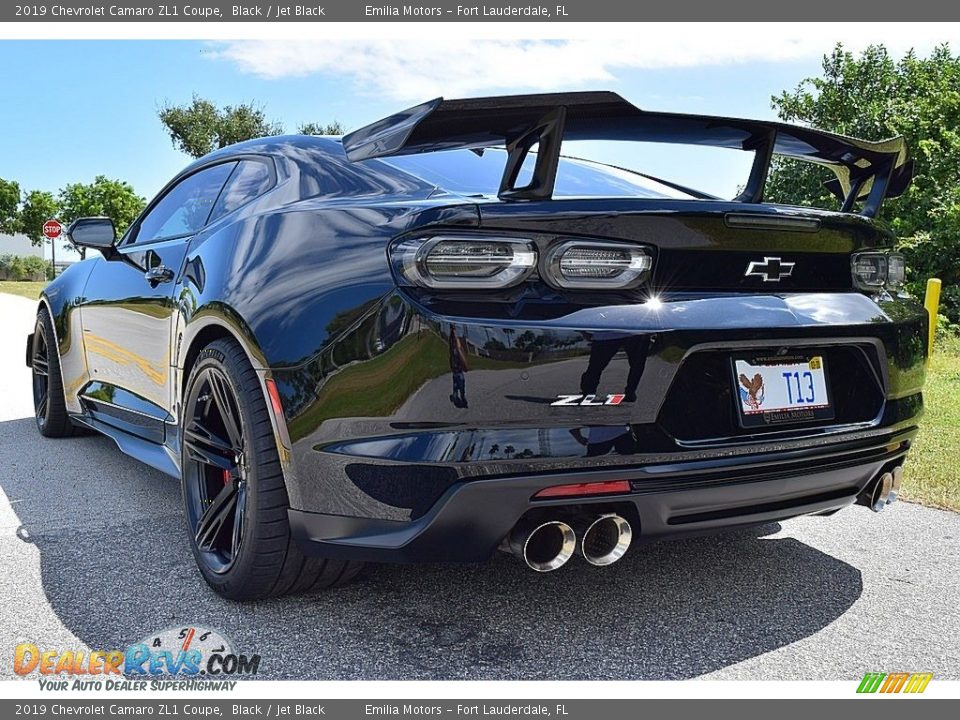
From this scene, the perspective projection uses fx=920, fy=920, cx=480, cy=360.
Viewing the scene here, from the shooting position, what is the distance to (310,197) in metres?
2.81

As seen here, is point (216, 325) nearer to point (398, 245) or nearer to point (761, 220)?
point (398, 245)

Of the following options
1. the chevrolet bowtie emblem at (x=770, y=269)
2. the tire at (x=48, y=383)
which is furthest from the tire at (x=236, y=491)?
the tire at (x=48, y=383)

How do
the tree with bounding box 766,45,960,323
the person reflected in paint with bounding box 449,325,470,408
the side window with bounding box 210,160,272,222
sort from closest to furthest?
the person reflected in paint with bounding box 449,325,470,408 < the side window with bounding box 210,160,272,222 < the tree with bounding box 766,45,960,323

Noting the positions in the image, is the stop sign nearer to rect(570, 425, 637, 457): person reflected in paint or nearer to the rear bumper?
the rear bumper

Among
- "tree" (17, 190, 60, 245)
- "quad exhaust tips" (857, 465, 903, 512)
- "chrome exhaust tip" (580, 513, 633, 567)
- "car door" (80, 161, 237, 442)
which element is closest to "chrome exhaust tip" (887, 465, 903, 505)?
"quad exhaust tips" (857, 465, 903, 512)

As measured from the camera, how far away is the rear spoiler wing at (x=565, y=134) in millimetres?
2254

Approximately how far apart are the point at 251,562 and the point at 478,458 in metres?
0.84

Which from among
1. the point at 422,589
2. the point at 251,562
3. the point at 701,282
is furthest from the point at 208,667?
the point at 701,282

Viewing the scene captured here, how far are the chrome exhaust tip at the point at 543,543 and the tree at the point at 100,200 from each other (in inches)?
2711

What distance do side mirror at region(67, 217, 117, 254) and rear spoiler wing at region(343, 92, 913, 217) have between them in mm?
1584

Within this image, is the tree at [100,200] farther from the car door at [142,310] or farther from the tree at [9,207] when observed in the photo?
the car door at [142,310]

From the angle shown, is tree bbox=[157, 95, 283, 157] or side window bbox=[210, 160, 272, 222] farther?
tree bbox=[157, 95, 283, 157]

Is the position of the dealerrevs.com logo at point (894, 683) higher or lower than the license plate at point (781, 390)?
lower

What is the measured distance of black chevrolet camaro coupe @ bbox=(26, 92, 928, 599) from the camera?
2125 mm
